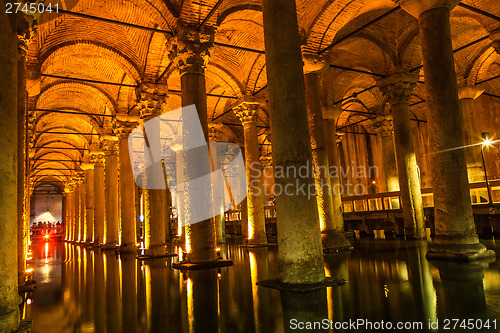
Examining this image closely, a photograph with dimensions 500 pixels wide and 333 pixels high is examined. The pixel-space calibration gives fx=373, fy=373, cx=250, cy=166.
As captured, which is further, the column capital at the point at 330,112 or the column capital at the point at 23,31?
the column capital at the point at 330,112

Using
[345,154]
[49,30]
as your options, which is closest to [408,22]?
[49,30]

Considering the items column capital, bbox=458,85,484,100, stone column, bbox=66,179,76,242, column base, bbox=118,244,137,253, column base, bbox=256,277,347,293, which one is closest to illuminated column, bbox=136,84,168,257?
column base, bbox=118,244,137,253

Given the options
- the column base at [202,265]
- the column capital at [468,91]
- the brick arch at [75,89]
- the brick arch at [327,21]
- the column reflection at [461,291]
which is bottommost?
the column reflection at [461,291]

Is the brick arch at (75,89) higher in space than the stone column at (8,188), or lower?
higher

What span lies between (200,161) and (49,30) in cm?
699

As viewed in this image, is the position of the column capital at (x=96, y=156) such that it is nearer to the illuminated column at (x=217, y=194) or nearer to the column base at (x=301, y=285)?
the illuminated column at (x=217, y=194)

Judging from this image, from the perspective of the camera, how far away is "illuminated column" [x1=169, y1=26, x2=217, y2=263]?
853cm

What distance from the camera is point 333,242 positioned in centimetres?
1028

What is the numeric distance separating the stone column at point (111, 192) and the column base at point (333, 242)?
34.1ft

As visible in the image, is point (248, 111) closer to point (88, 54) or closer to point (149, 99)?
point (149, 99)

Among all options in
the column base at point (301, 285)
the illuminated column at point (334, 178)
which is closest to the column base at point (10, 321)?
the column base at point (301, 285)

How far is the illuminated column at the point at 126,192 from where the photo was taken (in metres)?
14.4

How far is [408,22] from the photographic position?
12.3 meters

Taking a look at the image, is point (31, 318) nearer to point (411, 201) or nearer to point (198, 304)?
point (198, 304)
